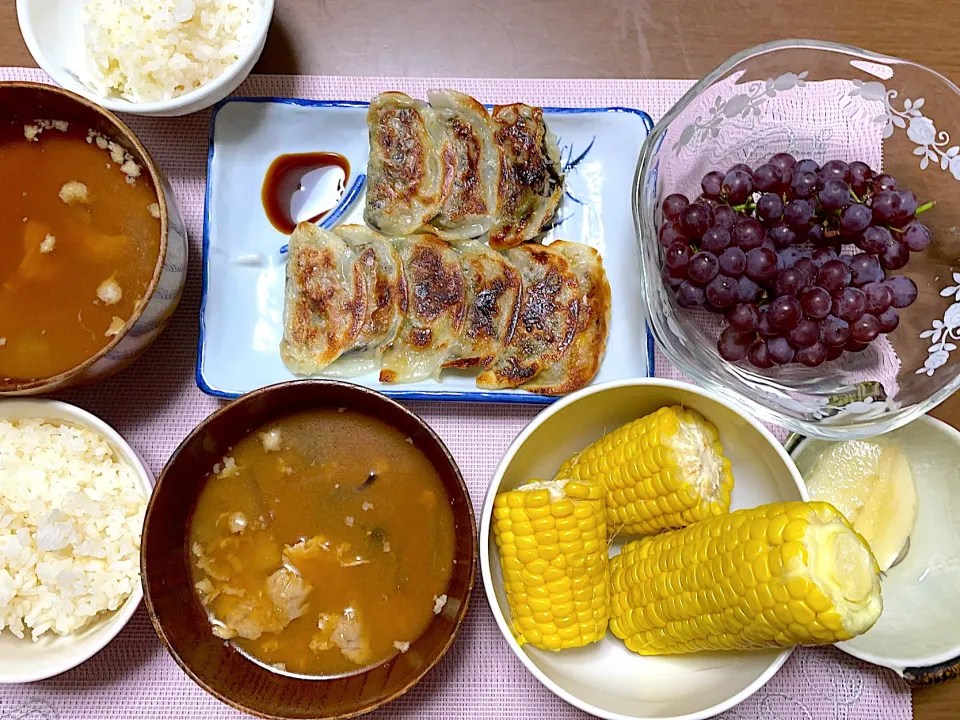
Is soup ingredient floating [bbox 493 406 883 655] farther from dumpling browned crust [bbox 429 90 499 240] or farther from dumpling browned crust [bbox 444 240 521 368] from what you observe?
dumpling browned crust [bbox 429 90 499 240]

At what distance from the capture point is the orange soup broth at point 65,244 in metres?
1.48

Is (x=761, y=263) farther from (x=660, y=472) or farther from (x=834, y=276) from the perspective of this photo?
(x=660, y=472)

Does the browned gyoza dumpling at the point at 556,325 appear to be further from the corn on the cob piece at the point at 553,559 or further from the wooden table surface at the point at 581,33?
the wooden table surface at the point at 581,33

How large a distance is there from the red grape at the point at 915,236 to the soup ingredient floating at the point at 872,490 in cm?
43

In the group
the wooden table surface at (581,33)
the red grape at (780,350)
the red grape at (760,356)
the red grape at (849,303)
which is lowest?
the red grape at (760,356)

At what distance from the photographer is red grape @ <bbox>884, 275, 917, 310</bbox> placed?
5.03 ft

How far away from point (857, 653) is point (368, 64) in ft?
5.67

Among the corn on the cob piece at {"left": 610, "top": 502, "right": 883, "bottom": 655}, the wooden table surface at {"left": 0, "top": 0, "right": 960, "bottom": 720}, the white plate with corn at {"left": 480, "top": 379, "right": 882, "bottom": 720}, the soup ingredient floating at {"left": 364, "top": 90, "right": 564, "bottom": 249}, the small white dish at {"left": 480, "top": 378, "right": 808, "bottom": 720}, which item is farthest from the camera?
the wooden table surface at {"left": 0, "top": 0, "right": 960, "bottom": 720}

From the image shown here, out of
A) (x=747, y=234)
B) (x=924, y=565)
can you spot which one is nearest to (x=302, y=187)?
(x=747, y=234)

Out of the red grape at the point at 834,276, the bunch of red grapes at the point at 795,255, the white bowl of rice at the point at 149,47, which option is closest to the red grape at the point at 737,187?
the bunch of red grapes at the point at 795,255

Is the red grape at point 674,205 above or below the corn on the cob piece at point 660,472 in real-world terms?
above

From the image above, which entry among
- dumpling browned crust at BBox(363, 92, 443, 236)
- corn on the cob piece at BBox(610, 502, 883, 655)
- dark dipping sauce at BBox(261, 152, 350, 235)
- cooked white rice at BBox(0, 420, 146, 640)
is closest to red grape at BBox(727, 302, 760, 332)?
corn on the cob piece at BBox(610, 502, 883, 655)

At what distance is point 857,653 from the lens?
5.04 ft

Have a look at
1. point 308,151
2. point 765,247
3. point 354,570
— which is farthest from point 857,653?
point 308,151
